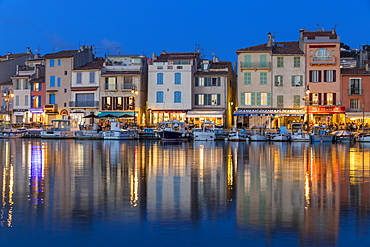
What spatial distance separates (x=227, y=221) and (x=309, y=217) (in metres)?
2.06

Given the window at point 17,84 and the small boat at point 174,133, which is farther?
the window at point 17,84

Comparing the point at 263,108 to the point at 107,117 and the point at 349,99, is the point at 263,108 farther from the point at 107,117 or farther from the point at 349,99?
the point at 107,117

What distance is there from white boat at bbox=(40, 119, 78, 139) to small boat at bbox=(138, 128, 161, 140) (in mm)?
8346

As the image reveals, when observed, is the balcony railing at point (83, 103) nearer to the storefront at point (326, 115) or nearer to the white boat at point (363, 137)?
the storefront at point (326, 115)

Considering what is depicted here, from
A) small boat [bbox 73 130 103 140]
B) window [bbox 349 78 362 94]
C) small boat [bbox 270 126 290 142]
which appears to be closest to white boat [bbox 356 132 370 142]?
small boat [bbox 270 126 290 142]

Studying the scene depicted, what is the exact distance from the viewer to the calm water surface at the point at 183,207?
11.2 meters

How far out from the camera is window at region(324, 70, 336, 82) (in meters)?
62.3

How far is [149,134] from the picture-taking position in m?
59.1

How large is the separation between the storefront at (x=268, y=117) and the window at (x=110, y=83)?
15.8 metres

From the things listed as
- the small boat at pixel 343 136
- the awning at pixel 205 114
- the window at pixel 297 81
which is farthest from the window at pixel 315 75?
the awning at pixel 205 114

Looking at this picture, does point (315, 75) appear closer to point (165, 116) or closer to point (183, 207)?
point (165, 116)

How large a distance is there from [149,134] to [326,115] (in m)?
20.1

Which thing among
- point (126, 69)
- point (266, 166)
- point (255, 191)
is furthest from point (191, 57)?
point (255, 191)

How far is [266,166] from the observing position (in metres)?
26.3
